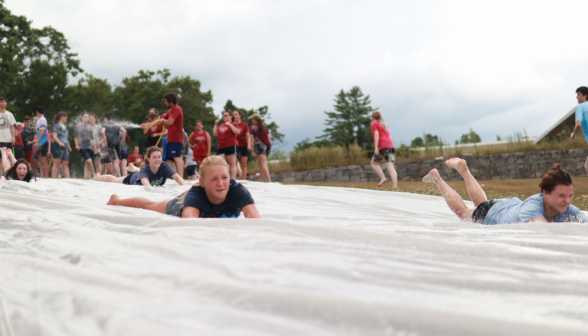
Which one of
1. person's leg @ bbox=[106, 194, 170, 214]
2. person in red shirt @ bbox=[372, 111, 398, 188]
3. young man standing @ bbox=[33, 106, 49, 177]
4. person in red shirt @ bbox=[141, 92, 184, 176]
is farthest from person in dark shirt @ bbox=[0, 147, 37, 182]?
person in red shirt @ bbox=[372, 111, 398, 188]

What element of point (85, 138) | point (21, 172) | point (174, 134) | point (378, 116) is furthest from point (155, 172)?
point (378, 116)

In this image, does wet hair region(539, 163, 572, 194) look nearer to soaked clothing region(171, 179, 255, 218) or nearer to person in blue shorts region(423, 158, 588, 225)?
person in blue shorts region(423, 158, 588, 225)

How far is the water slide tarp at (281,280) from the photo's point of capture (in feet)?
4.20

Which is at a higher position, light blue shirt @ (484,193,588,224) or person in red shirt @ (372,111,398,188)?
person in red shirt @ (372,111,398,188)

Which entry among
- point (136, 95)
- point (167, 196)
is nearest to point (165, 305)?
point (167, 196)

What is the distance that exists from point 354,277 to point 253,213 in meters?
1.65

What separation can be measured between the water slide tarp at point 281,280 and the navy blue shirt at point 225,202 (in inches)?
23.6

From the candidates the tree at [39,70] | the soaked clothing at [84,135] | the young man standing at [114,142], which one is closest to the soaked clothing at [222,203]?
the soaked clothing at [84,135]

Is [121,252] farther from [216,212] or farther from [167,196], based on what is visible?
[167,196]

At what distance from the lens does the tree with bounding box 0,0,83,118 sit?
24922 millimetres

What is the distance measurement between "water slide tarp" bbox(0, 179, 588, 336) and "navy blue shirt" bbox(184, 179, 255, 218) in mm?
599

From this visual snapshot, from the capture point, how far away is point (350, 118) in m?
35.2

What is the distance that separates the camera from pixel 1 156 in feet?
28.2

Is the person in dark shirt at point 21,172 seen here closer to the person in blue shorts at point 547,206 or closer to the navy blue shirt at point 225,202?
the navy blue shirt at point 225,202
